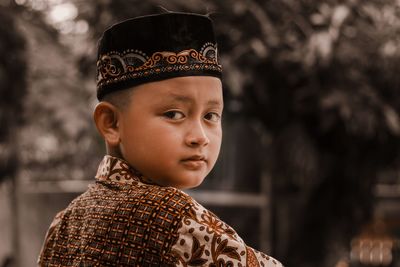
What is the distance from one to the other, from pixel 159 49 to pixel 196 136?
0.26 metres

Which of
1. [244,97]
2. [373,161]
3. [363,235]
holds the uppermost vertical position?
[244,97]

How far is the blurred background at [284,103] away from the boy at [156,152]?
8.31ft

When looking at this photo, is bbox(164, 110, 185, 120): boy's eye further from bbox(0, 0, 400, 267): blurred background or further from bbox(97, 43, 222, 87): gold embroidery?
bbox(0, 0, 400, 267): blurred background

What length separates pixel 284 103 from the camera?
5.14m

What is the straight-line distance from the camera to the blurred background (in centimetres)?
445

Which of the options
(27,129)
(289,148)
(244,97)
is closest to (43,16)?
(27,129)

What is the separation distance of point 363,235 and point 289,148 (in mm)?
1908

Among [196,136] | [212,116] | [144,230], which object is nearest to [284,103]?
[212,116]

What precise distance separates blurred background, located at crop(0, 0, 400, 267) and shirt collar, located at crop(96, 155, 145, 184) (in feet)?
8.44

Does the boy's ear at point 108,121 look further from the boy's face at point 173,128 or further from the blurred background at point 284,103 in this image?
the blurred background at point 284,103

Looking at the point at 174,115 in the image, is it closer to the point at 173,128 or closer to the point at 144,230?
the point at 173,128

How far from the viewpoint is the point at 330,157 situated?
5371 millimetres

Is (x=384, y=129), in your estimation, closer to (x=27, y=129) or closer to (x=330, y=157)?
(x=330, y=157)

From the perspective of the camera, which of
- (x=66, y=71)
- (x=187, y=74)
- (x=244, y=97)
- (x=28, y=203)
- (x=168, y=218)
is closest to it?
(x=168, y=218)
